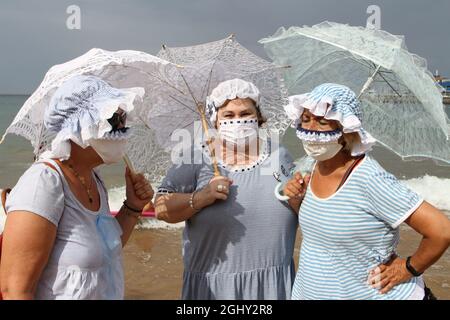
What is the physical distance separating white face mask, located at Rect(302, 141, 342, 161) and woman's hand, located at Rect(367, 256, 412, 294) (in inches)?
24.0

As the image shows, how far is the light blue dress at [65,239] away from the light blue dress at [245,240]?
800 millimetres

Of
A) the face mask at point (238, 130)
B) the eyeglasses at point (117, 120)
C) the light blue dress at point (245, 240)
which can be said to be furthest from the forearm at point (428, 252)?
the eyeglasses at point (117, 120)

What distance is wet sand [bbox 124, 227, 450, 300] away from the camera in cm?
646

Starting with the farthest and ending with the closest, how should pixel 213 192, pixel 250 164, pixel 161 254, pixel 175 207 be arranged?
pixel 161 254
pixel 250 164
pixel 175 207
pixel 213 192

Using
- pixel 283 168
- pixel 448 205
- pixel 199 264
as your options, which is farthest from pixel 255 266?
pixel 448 205

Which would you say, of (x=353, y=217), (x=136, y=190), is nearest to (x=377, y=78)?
(x=353, y=217)

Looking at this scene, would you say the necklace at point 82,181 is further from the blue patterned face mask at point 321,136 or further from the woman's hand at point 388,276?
the woman's hand at point 388,276

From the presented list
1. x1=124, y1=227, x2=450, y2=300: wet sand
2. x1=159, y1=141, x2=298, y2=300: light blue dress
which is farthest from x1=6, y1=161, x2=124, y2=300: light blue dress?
x1=124, y1=227, x2=450, y2=300: wet sand

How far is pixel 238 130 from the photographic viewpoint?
288cm

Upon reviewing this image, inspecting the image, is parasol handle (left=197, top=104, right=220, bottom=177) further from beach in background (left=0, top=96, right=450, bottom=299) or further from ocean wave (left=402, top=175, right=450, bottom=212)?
ocean wave (left=402, top=175, right=450, bottom=212)

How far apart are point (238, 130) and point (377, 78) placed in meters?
1.22

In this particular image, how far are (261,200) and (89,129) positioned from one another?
1.17 m

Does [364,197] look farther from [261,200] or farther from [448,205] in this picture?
[448,205]

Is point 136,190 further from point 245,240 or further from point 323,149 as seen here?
point 323,149
